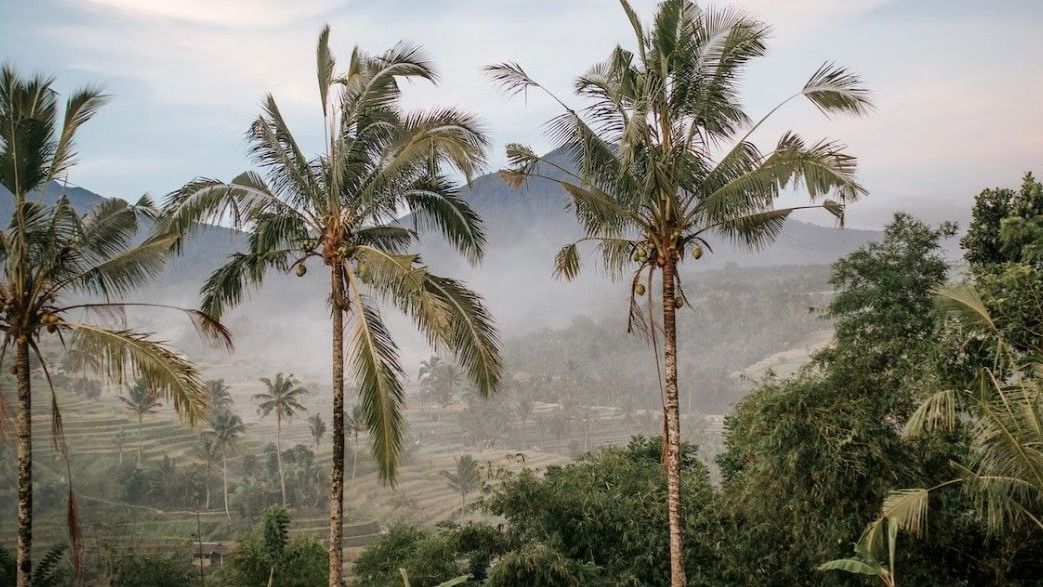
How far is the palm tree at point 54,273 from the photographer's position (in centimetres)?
→ 923

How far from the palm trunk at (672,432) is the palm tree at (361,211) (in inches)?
80.3

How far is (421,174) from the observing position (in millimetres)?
11078

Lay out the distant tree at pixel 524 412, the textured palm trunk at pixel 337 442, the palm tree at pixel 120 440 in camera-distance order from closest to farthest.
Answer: the textured palm trunk at pixel 337 442 → the palm tree at pixel 120 440 → the distant tree at pixel 524 412

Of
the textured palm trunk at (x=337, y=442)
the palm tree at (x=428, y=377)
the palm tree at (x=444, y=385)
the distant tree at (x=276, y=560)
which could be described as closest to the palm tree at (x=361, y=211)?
the textured palm trunk at (x=337, y=442)

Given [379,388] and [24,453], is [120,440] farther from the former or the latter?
[379,388]

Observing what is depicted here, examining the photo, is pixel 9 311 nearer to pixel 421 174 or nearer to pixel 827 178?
pixel 421 174

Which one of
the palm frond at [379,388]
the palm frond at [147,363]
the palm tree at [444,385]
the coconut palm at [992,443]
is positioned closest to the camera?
the coconut palm at [992,443]

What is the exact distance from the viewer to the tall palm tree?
980cm

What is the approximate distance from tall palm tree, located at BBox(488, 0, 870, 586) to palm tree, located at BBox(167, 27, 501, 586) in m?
1.13

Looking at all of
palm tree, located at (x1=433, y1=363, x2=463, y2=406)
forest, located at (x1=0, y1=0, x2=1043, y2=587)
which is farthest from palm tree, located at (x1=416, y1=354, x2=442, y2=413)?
forest, located at (x1=0, y1=0, x2=1043, y2=587)

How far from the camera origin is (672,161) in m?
10.1

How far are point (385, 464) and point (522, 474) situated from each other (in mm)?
6986

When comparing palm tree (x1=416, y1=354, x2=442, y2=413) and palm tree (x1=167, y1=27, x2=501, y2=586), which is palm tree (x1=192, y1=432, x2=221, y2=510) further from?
palm tree (x1=167, y1=27, x2=501, y2=586)

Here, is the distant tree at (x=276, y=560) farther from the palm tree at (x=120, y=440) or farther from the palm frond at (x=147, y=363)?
the palm tree at (x=120, y=440)
